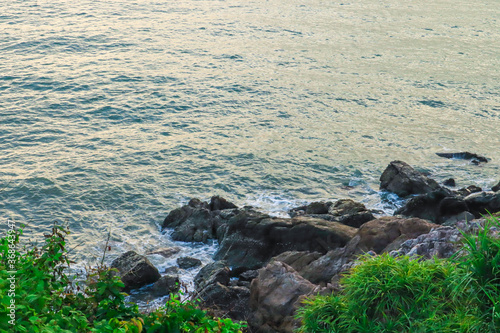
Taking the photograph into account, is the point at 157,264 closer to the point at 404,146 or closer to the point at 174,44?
the point at 404,146

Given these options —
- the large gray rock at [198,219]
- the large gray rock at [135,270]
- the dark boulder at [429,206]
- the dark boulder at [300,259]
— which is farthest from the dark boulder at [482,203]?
the large gray rock at [135,270]

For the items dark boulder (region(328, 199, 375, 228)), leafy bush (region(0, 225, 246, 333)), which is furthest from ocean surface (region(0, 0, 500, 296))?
leafy bush (region(0, 225, 246, 333))

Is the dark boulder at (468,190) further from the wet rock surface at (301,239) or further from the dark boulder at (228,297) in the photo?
A: the dark boulder at (228,297)

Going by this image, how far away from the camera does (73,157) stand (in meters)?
32.0

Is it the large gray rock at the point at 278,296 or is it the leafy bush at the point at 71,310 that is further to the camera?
the large gray rock at the point at 278,296

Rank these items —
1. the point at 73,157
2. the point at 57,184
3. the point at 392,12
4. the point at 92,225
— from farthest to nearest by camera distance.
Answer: the point at 392,12 → the point at 73,157 → the point at 57,184 → the point at 92,225

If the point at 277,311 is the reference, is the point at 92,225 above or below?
below

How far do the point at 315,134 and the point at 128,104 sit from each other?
16023mm

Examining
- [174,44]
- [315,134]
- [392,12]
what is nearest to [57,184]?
[315,134]

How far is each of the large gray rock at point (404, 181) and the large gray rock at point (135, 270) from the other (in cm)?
1480

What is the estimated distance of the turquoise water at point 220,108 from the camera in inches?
1116

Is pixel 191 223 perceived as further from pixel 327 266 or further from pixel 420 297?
pixel 420 297

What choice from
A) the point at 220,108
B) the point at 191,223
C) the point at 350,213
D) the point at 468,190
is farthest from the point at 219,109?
the point at 468,190

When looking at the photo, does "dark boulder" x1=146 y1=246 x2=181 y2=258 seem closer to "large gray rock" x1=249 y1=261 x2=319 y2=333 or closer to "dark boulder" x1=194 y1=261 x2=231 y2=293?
"dark boulder" x1=194 y1=261 x2=231 y2=293
